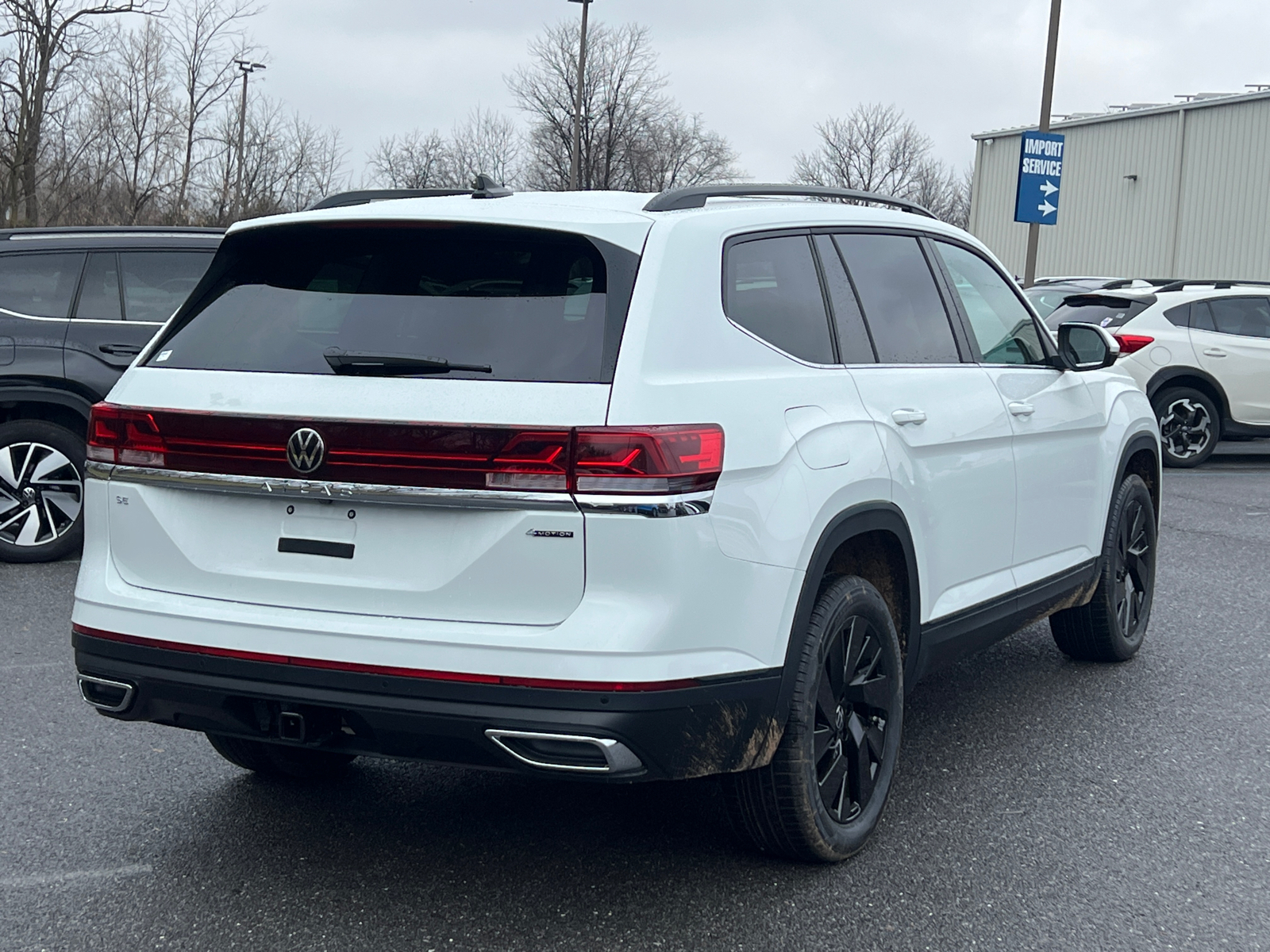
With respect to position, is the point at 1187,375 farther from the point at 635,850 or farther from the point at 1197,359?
the point at 635,850

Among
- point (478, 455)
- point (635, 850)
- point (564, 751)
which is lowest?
point (635, 850)

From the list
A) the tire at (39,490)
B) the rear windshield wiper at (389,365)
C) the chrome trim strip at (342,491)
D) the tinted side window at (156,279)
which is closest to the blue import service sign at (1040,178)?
the tinted side window at (156,279)

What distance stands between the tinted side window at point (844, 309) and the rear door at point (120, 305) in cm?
499

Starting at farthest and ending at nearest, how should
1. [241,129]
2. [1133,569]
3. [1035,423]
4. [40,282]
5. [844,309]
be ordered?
[241,129] → [40,282] → [1133,569] → [1035,423] → [844,309]

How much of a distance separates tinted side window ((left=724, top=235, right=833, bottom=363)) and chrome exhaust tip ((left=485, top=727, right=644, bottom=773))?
110 cm

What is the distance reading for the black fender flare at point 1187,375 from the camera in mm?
13383

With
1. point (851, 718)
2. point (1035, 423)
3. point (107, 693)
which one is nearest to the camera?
point (107, 693)

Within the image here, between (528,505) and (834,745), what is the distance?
122cm

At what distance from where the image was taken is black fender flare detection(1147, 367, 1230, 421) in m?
13.4

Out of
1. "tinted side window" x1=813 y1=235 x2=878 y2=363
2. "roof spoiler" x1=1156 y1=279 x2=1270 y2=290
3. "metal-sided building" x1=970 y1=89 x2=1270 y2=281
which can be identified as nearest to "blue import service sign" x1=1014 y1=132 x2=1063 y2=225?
"roof spoiler" x1=1156 y1=279 x2=1270 y2=290

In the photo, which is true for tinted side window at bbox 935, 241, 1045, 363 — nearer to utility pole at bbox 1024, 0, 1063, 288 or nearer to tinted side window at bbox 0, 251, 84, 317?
tinted side window at bbox 0, 251, 84, 317

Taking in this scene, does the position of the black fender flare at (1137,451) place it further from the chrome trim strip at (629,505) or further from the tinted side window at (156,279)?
the tinted side window at (156,279)

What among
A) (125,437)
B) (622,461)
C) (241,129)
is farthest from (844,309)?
(241,129)

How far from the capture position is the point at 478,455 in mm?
3021
